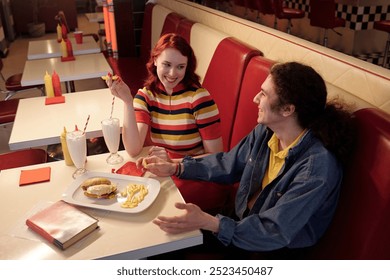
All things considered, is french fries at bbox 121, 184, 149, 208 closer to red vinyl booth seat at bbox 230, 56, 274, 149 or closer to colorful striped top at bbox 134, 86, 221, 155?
colorful striped top at bbox 134, 86, 221, 155

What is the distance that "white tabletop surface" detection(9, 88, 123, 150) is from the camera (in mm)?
1985

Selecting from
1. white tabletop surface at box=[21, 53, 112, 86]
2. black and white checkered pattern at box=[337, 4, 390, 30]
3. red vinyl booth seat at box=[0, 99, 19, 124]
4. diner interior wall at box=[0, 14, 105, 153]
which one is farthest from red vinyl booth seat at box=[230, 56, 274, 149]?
black and white checkered pattern at box=[337, 4, 390, 30]

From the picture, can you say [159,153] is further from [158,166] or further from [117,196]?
[117,196]

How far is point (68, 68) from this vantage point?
325 cm

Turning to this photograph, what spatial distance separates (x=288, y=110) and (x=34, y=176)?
3.35 ft

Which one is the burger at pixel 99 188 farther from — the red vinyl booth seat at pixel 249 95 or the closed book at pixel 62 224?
the red vinyl booth seat at pixel 249 95

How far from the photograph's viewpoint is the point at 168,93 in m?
1.89

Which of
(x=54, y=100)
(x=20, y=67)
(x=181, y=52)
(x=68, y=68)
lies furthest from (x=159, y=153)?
(x=20, y=67)

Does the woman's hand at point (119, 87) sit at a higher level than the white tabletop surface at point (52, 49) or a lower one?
higher

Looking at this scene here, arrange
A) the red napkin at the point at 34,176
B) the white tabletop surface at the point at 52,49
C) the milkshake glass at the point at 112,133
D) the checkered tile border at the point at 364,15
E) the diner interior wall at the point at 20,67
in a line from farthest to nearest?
the checkered tile border at the point at 364,15, the diner interior wall at the point at 20,67, the white tabletop surface at the point at 52,49, the milkshake glass at the point at 112,133, the red napkin at the point at 34,176

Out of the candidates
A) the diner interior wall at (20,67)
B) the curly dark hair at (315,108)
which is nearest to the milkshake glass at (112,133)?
the curly dark hair at (315,108)

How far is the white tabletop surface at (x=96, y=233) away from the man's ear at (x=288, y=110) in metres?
0.48

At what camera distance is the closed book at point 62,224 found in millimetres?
1170

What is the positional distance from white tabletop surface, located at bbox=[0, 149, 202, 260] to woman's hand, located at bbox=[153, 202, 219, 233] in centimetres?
2
